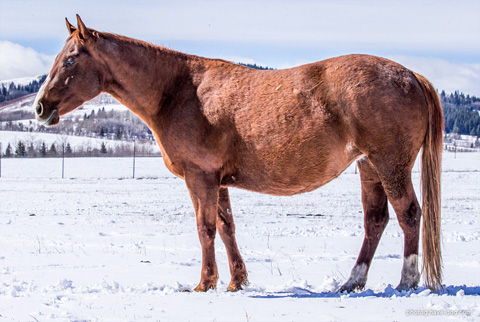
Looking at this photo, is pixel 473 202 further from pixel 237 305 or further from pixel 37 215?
pixel 237 305

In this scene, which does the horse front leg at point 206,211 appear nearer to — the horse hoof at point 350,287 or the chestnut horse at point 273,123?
the chestnut horse at point 273,123

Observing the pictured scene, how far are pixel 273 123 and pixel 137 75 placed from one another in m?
1.83

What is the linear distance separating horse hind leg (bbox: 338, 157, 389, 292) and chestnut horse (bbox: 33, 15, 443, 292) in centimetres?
1

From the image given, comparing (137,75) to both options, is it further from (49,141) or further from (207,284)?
(49,141)

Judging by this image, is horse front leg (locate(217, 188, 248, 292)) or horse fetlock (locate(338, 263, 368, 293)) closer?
horse fetlock (locate(338, 263, 368, 293))

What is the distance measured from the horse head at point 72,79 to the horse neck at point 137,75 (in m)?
0.16

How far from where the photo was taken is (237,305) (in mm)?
4816

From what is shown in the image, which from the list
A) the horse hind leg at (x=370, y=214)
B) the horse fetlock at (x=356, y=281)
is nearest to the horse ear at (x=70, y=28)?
the horse hind leg at (x=370, y=214)

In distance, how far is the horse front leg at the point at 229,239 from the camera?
6.15 metres

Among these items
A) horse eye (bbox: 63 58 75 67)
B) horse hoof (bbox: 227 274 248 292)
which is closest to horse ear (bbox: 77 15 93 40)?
horse eye (bbox: 63 58 75 67)

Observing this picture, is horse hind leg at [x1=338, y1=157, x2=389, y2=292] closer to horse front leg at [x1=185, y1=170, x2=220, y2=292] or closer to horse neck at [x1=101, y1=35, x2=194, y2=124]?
horse front leg at [x1=185, y1=170, x2=220, y2=292]

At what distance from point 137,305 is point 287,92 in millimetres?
2751

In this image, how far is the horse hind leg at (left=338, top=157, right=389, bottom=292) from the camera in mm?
5922

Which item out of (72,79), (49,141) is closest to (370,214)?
(72,79)
